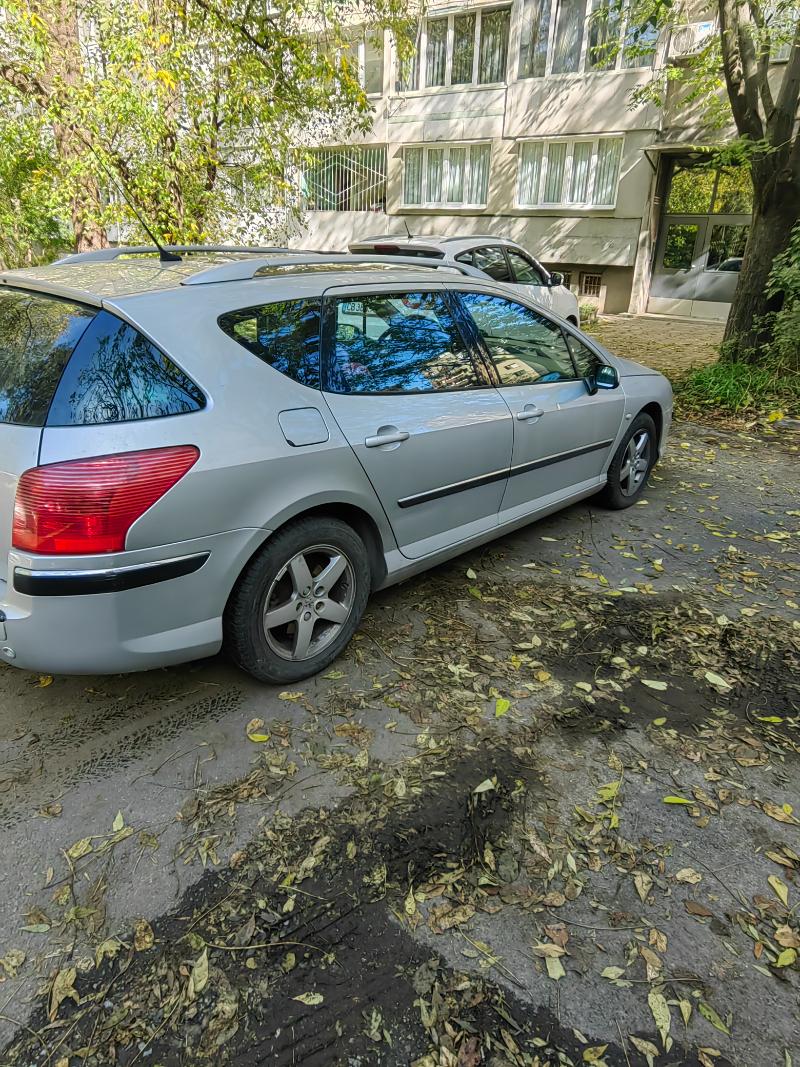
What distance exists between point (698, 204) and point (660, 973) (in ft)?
63.5

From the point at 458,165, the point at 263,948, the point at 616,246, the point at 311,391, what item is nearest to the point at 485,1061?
the point at 263,948

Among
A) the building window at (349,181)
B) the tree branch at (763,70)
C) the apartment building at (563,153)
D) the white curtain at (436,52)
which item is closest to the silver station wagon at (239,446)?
the tree branch at (763,70)

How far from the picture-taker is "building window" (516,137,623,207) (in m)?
17.5

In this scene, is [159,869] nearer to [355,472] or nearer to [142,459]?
[142,459]

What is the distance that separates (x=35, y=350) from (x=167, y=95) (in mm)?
6488

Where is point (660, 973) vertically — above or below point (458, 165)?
below

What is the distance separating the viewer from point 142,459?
2.32 metres

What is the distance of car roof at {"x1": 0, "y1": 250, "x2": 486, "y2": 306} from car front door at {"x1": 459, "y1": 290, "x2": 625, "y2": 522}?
1.78 feet

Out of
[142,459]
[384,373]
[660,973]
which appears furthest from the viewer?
[384,373]

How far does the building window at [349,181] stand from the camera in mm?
21027

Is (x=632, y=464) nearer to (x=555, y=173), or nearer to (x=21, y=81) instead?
(x=21, y=81)

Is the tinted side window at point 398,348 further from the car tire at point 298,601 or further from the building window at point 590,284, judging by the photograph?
the building window at point 590,284

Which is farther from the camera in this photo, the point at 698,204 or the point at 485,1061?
the point at 698,204

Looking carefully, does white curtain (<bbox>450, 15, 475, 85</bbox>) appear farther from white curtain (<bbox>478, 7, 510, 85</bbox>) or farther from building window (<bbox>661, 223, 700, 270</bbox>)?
building window (<bbox>661, 223, 700, 270</bbox>)
